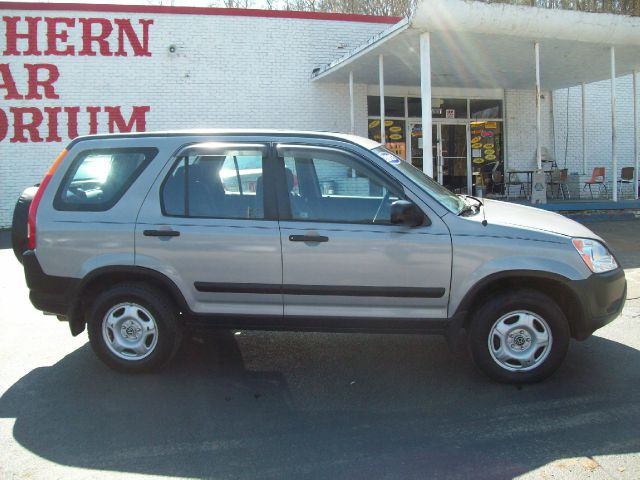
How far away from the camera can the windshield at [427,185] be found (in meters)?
4.33

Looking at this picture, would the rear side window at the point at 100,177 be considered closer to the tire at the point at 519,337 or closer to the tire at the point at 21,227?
the tire at the point at 21,227

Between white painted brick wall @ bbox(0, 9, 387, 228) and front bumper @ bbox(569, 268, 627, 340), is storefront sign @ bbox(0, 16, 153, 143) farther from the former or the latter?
front bumper @ bbox(569, 268, 627, 340)

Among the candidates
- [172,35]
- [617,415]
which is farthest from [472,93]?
[617,415]

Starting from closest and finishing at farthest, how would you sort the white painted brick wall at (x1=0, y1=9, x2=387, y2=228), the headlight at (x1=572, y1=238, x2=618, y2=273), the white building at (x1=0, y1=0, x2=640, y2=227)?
the headlight at (x1=572, y1=238, x2=618, y2=273) → the white building at (x1=0, y1=0, x2=640, y2=227) → the white painted brick wall at (x1=0, y1=9, x2=387, y2=228)

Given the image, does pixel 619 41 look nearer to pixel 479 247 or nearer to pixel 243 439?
pixel 479 247

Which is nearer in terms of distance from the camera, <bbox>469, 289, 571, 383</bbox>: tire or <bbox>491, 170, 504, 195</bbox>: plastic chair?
<bbox>469, 289, 571, 383</bbox>: tire

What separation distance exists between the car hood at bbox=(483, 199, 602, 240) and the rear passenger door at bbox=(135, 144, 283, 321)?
5.50ft

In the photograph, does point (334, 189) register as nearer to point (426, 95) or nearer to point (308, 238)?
point (308, 238)

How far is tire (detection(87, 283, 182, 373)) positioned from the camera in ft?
14.5

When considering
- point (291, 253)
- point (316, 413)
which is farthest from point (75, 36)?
point (316, 413)

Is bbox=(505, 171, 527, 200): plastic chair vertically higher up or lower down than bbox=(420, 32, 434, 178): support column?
lower down

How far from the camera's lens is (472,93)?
17.1 meters

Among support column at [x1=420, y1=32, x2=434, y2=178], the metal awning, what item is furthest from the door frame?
support column at [x1=420, y1=32, x2=434, y2=178]

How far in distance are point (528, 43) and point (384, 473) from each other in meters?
10.7
